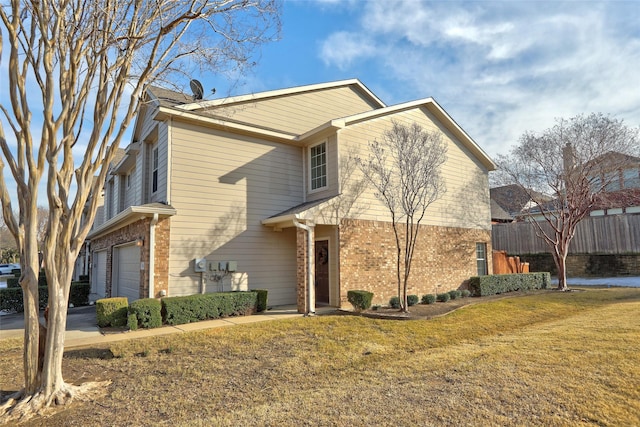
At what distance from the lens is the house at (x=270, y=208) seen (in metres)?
10.3

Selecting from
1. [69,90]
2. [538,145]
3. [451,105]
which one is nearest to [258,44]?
[69,90]

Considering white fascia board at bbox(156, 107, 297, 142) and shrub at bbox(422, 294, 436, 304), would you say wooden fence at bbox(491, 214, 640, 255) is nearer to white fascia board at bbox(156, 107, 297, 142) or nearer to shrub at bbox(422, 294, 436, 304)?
shrub at bbox(422, 294, 436, 304)

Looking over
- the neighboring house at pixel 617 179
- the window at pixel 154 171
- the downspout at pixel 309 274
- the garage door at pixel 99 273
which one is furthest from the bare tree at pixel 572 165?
the garage door at pixel 99 273

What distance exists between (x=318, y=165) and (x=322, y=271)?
351 cm

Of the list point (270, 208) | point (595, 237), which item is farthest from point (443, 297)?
point (595, 237)

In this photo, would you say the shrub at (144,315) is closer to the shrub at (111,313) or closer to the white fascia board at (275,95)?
the shrub at (111,313)

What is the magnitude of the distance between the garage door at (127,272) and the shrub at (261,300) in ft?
10.8

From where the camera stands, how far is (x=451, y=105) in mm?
14875

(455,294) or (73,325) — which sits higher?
(455,294)

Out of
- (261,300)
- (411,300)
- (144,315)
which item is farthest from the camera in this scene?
(411,300)

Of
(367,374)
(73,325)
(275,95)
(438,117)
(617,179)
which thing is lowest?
(367,374)

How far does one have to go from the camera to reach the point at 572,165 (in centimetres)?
1556

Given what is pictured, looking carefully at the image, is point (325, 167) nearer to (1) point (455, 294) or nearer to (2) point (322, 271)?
(2) point (322, 271)

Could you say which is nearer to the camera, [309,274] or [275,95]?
[309,274]
